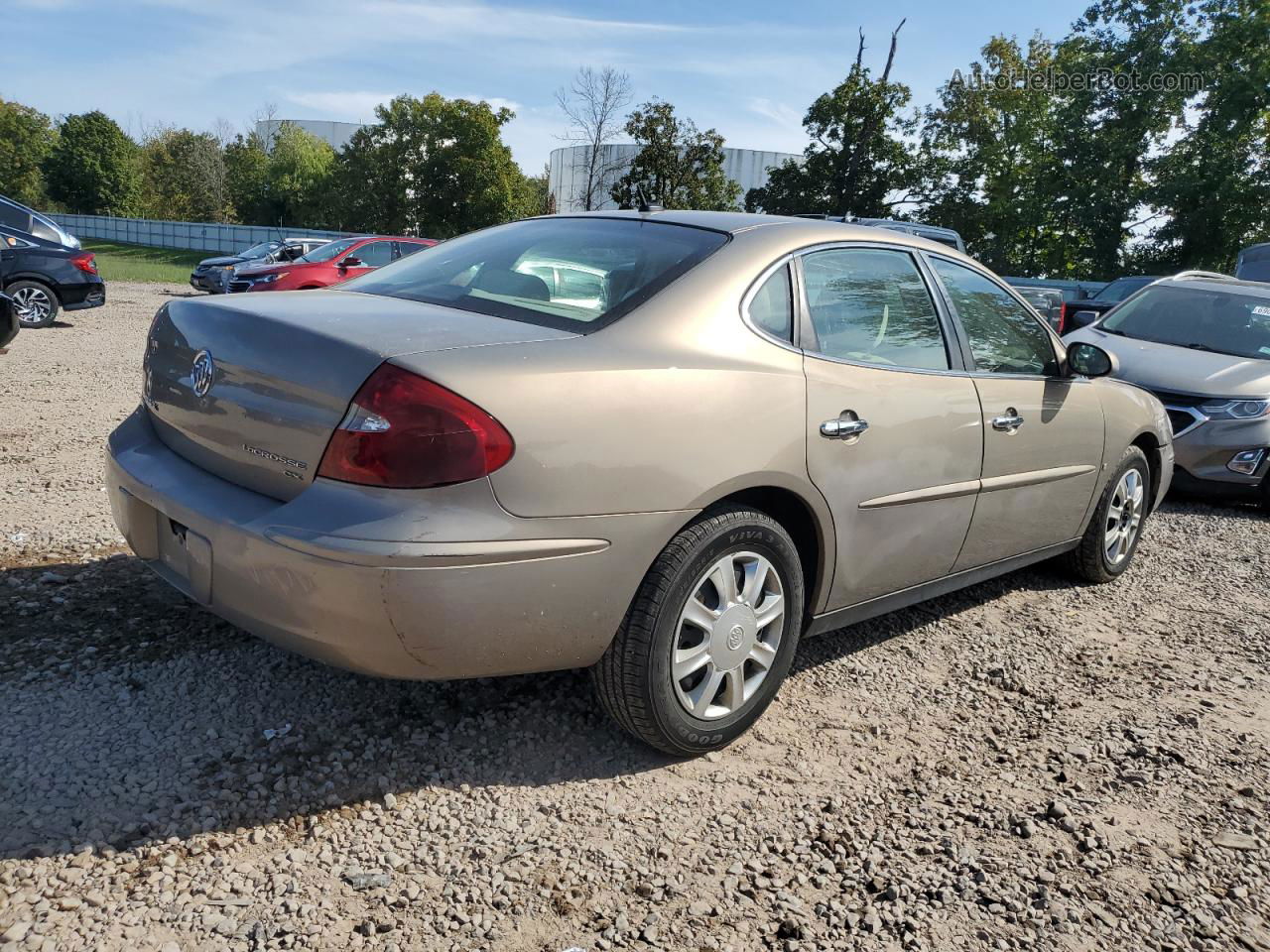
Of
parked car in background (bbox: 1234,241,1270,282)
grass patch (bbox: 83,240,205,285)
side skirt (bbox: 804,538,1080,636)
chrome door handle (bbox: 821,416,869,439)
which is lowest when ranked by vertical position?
grass patch (bbox: 83,240,205,285)

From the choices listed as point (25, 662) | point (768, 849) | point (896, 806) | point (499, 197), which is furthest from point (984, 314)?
point (499, 197)

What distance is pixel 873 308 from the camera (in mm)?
3539

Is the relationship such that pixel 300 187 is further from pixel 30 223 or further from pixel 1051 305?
pixel 1051 305

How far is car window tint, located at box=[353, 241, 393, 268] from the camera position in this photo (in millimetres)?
19172

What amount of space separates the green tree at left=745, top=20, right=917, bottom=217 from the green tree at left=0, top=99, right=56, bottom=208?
177ft

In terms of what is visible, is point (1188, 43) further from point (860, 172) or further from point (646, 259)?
point (646, 259)

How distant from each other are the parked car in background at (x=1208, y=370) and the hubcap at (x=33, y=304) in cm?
1240

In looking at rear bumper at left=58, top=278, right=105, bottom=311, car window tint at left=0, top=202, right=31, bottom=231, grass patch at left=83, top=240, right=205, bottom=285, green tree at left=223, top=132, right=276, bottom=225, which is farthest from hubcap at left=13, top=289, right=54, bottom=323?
green tree at left=223, top=132, right=276, bottom=225

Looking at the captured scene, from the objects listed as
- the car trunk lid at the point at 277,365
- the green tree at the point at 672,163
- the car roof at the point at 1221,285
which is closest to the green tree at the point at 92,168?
the green tree at the point at 672,163

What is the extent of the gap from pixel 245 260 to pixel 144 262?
16.9 metres

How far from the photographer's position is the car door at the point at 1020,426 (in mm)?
3889

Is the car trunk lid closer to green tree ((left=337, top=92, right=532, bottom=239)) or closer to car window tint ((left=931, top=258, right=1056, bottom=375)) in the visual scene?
car window tint ((left=931, top=258, right=1056, bottom=375))

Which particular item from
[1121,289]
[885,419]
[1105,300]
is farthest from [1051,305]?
[885,419]

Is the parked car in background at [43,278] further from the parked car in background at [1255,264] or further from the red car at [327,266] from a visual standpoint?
the parked car in background at [1255,264]
